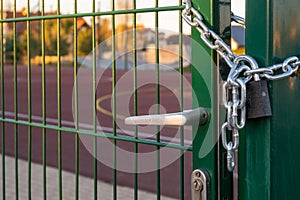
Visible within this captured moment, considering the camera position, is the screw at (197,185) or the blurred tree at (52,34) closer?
the screw at (197,185)

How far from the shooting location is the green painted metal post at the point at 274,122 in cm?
105

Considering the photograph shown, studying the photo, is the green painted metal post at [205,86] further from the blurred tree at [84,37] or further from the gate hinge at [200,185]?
the blurred tree at [84,37]

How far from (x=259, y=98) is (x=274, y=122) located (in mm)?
61

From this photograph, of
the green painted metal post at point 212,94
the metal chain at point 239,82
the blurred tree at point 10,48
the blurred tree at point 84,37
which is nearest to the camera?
the metal chain at point 239,82

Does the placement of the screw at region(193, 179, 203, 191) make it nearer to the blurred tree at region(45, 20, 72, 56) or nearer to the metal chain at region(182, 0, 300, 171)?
the metal chain at region(182, 0, 300, 171)

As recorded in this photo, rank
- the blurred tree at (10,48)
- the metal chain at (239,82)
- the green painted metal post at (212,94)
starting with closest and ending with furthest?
1. the metal chain at (239,82)
2. the green painted metal post at (212,94)
3. the blurred tree at (10,48)

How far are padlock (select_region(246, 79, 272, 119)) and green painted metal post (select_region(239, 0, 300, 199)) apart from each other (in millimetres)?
15

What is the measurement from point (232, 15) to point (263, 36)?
0.73ft

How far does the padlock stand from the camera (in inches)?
41.4

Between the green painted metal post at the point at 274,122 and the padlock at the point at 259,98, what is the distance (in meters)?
0.01

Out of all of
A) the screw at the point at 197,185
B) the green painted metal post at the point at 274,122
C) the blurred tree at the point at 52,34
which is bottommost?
the screw at the point at 197,185

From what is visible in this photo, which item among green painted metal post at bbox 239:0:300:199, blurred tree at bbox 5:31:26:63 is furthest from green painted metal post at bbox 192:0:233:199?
blurred tree at bbox 5:31:26:63

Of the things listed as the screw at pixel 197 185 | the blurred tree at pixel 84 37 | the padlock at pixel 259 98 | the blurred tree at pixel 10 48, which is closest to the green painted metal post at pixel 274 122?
the padlock at pixel 259 98

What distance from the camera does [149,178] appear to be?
259 inches
